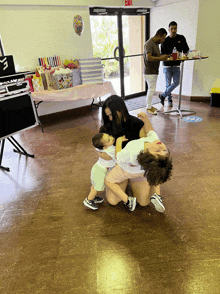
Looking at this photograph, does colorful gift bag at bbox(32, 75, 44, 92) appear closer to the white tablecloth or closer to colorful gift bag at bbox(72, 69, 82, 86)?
the white tablecloth

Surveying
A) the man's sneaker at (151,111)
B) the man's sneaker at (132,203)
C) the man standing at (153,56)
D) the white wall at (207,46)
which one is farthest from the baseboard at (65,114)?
the man's sneaker at (132,203)

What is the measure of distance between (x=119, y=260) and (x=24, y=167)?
5.77 feet

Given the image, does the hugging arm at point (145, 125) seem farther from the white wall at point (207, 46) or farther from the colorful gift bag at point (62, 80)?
the white wall at point (207, 46)

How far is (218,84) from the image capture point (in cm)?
428

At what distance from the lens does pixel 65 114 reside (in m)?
4.66

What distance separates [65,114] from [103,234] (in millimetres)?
3374

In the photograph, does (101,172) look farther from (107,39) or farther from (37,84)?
(107,39)

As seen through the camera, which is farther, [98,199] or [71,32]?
[71,32]

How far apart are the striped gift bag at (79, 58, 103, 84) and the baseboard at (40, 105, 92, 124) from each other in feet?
2.43

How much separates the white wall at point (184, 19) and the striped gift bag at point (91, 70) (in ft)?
6.05

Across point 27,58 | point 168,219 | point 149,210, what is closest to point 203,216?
point 168,219

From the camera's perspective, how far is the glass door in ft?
15.4

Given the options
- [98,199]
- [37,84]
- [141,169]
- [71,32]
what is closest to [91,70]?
[71,32]

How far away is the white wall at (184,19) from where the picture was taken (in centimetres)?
429
